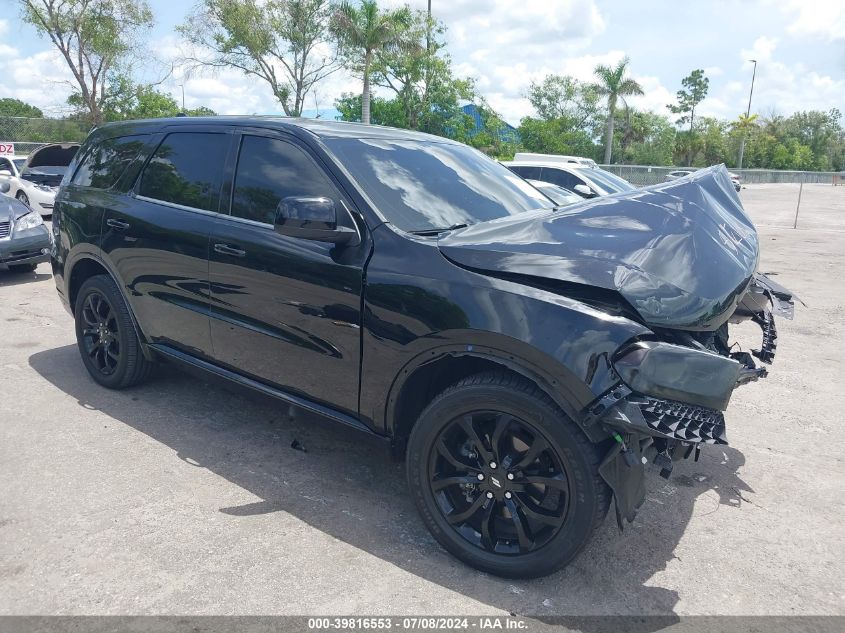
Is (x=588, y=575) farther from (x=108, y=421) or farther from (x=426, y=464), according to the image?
(x=108, y=421)

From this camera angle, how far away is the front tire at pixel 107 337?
462 centimetres

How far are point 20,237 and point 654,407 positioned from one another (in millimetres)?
8678

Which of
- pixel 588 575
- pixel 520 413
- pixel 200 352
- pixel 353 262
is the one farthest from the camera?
pixel 200 352

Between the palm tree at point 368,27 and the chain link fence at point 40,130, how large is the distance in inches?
493

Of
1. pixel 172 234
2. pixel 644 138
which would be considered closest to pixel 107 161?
pixel 172 234

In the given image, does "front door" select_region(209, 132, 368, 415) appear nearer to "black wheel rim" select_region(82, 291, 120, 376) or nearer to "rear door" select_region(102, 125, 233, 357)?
"rear door" select_region(102, 125, 233, 357)

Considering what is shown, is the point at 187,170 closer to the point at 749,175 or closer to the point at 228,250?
→ the point at 228,250

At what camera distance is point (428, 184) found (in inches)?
A: 143

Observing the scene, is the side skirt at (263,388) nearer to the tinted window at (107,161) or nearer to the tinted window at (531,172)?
the tinted window at (107,161)

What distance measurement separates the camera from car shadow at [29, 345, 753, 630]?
2.78 m

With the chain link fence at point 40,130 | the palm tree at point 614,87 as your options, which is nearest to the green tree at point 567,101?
the palm tree at point 614,87

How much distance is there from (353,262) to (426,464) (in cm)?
99

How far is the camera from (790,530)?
129 inches

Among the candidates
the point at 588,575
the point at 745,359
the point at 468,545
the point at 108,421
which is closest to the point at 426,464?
the point at 468,545
